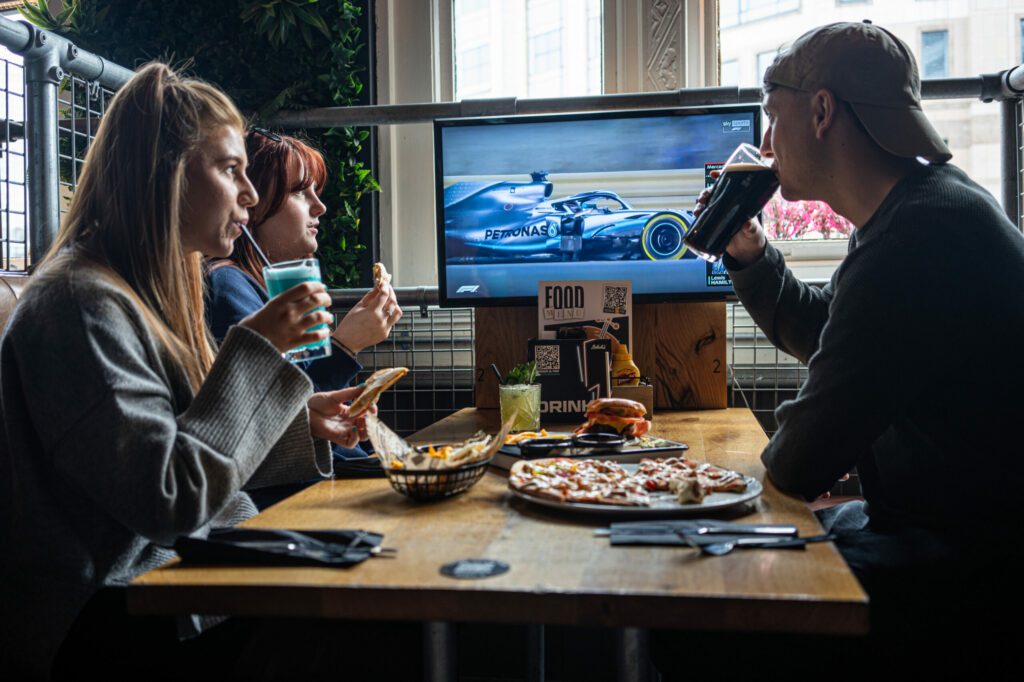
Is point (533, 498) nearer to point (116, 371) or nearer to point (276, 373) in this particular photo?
point (276, 373)

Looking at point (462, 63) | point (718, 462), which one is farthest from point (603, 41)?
point (718, 462)

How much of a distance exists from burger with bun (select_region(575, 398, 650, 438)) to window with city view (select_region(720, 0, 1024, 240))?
1.58 meters

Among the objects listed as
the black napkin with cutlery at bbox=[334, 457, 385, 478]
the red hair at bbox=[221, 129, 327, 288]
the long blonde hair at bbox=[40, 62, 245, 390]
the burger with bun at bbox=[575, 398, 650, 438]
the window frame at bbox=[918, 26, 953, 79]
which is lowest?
the black napkin with cutlery at bbox=[334, 457, 385, 478]

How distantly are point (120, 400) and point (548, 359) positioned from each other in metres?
1.09

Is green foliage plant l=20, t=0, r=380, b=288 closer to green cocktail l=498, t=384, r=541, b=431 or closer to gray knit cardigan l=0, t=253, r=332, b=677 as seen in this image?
green cocktail l=498, t=384, r=541, b=431

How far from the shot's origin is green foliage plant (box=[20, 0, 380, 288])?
306cm

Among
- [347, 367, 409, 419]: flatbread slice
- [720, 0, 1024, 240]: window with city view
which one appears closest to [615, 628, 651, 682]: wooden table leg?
[347, 367, 409, 419]: flatbread slice

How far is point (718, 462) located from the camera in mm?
1515

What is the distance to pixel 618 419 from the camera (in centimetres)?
162

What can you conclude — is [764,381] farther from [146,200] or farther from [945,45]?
[146,200]

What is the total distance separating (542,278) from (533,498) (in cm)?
120

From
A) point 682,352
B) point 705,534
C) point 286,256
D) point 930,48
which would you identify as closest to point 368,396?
point 705,534

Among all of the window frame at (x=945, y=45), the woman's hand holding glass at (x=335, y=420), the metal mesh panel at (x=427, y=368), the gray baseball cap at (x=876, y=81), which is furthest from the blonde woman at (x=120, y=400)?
the window frame at (x=945, y=45)

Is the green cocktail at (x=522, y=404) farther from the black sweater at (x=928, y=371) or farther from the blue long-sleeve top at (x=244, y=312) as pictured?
the black sweater at (x=928, y=371)
